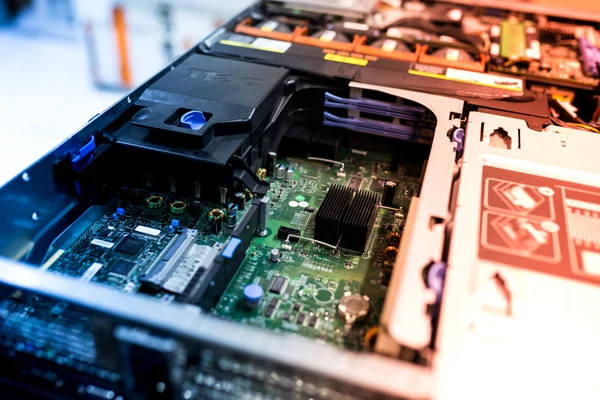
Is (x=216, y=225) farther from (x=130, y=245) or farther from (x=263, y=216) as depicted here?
(x=130, y=245)

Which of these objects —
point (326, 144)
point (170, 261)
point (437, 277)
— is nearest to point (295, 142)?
point (326, 144)

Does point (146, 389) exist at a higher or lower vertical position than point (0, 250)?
lower

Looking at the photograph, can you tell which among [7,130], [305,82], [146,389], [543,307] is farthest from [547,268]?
[7,130]

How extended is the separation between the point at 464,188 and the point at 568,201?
38 cm

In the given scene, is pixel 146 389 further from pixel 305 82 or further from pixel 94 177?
pixel 305 82

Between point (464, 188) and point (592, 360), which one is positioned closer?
point (592, 360)

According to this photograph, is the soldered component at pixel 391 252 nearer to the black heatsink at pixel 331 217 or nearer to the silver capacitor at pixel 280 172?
the black heatsink at pixel 331 217

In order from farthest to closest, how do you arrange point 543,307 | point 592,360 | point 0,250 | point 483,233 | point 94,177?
1. point 94,177
2. point 0,250
3. point 483,233
4. point 543,307
5. point 592,360

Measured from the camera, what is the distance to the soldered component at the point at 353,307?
2080 mm

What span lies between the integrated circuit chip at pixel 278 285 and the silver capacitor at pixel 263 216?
291 mm

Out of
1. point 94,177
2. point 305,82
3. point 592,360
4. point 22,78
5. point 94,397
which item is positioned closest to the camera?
point 592,360

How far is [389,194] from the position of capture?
271cm

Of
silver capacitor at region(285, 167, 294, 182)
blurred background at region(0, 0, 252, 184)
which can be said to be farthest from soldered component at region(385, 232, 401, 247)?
blurred background at region(0, 0, 252, 184)

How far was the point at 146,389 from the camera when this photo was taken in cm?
168
